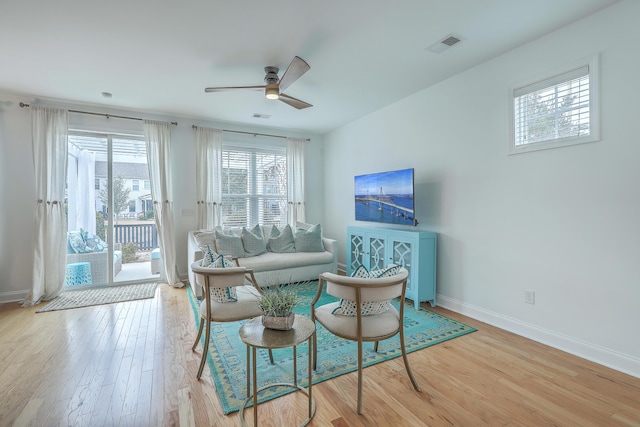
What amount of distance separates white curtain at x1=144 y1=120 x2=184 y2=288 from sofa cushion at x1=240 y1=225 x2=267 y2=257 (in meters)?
1.15

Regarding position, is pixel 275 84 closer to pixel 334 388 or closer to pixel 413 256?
pixel 413 256

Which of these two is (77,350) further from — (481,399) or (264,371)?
(481,399)

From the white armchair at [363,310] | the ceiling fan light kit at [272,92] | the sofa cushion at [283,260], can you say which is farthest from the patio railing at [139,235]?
the white armchair at [363,310]

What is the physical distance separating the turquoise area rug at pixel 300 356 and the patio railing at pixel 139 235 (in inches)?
82.8

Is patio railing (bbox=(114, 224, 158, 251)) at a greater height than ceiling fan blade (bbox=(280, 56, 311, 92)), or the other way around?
ceiling fan blade (bbox=(280, 56, 311, 92))

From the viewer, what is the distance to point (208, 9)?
216 centimetres

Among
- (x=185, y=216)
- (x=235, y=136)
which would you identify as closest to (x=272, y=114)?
(x=235, y=136)

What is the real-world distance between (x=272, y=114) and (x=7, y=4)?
2984 mm

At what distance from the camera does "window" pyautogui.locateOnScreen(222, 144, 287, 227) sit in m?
5.19

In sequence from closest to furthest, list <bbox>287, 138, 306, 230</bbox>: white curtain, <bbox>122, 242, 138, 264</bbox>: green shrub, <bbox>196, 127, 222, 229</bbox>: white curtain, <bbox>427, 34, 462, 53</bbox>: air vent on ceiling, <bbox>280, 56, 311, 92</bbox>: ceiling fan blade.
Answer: <bbox>280, 56, 311, 92</bbox>: ceiling fan blade
<bbox>427, 34, 462, 53</bbox>: air vent on ceiling
<bbox>122, 242, 138, 264</bbox>: green shrub
<bbox>196, 127, 222, 229</bbox>: white curtain
<bbox>287, 138, 306, 230</bbox>: white curtain

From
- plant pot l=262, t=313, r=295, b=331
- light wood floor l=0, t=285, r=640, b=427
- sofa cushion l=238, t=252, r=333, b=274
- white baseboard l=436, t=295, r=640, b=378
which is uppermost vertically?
plant pot l=262, t=313, r=295, b=331

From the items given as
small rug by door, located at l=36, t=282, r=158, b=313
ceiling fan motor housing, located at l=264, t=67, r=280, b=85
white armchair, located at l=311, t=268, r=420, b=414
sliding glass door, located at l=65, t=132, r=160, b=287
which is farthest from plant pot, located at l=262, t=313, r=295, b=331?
sliding glass door, located at l=65, t=132, r=160, b=287

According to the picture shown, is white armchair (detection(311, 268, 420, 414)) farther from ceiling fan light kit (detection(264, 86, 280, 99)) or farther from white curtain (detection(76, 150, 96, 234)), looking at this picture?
white curtain (detection(76, 150, 96, 234))

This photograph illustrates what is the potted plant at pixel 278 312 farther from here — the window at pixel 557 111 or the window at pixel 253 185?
the window at pixel 253 185
